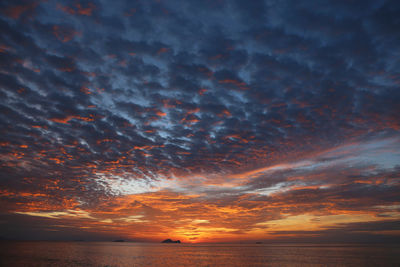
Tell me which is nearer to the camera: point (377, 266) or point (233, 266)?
point (377, 266)

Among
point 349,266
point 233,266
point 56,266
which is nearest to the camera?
point 56,266

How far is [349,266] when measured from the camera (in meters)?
67.7

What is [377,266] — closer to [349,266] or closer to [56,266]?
[349,266]

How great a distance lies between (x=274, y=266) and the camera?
229 ft

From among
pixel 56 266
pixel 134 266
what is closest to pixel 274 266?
pixel 134 266

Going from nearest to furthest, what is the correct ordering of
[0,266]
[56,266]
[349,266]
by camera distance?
[0,266], [56,266], [349,266]

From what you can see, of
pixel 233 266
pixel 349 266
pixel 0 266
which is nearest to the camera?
pixel 0 266

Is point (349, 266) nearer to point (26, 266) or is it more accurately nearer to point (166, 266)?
point (166, 266)

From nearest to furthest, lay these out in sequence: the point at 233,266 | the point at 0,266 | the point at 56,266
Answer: the point at 0,266
the point at 56,266
the point at 233,266

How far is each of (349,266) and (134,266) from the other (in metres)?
65.3

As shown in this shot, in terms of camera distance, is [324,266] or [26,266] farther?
[324,266]

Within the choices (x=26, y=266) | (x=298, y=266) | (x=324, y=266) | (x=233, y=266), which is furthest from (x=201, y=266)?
(x=26, y=266)

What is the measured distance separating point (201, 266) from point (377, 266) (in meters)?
51.8

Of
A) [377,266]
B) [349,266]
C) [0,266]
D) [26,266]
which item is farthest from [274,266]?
[0,266]
